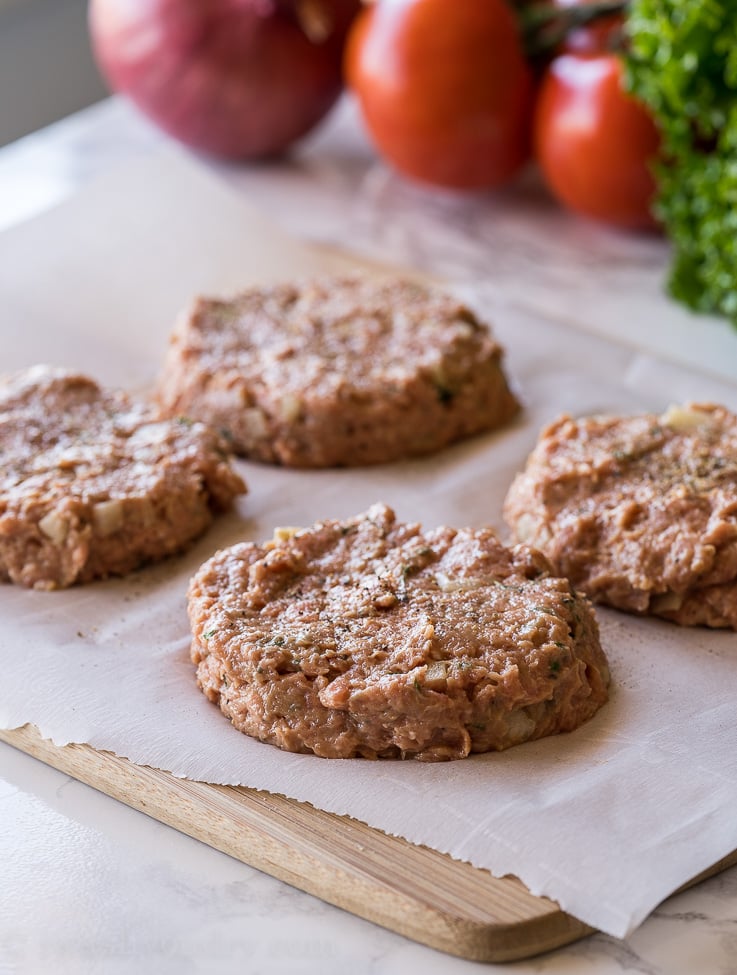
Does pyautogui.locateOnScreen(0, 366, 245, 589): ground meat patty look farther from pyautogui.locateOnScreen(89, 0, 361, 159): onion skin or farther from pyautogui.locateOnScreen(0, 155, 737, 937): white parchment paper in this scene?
pyautogui.locateOnScreen(89, 0, 361, 159): onion skin

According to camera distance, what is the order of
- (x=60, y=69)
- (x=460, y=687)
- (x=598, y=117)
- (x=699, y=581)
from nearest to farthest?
(x=460, y=687) → (x=699, y=581) → (x=598, y=117) → (x=60, y=69)

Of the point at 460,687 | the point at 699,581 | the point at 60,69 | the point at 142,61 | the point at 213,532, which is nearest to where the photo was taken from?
the point at 460,687

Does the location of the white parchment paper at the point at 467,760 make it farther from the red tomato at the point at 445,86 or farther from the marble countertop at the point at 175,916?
the red tomato at the point at 445,86

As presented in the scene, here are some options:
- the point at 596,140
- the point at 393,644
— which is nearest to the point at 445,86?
the point at 596,140

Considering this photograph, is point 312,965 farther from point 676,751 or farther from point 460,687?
point 676,751

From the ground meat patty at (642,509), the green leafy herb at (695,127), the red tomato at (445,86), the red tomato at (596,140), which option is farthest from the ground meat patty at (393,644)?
the red tomato at (445,86)

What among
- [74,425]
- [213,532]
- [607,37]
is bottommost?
[213,532]

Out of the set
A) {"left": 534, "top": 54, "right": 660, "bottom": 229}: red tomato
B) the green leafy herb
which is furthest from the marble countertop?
{"left": 534, "top": 54, "right": 660, "bottom": 229}: red tomato

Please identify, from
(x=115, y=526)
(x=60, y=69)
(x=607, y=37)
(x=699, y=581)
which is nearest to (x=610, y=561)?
(x=699, y=581)
